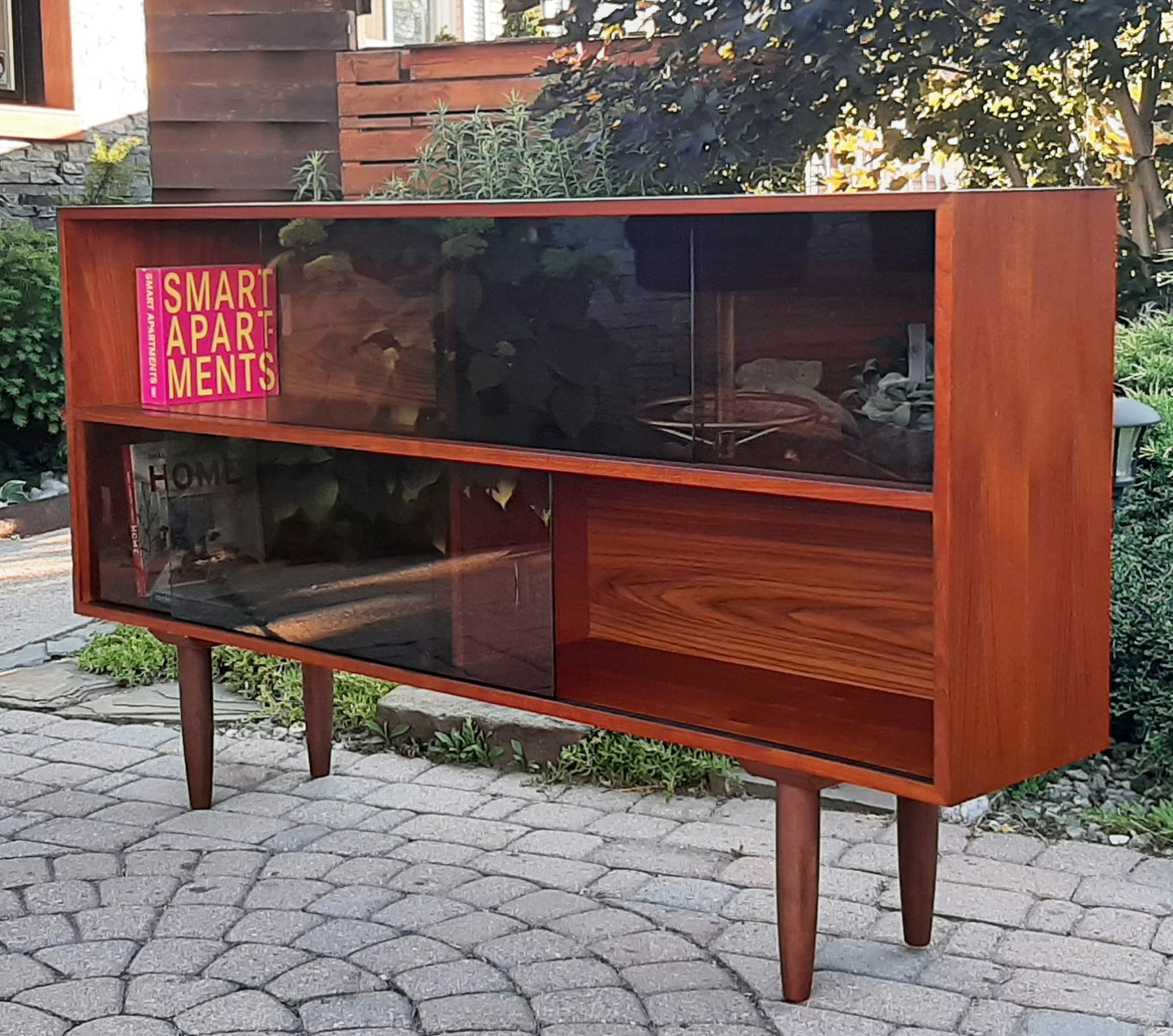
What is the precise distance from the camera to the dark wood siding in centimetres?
581

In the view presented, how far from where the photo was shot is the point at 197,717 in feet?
13.2

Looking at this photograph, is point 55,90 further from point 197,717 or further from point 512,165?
point 197,717

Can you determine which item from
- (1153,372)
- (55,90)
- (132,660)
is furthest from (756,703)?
(55,90)

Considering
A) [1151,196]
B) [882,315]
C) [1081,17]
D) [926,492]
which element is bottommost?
[926,492]

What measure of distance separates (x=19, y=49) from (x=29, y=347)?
229 cm

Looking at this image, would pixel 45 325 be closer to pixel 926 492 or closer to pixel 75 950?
pixel 75 950

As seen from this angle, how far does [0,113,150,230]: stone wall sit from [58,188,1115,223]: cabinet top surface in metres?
6.02

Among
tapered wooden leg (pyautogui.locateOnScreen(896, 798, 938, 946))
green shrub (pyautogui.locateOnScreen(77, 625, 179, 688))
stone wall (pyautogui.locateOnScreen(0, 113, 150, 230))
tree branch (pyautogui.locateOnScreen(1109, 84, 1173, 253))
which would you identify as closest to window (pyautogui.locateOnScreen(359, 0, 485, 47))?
stone wall (pyautogui.locateOnScreen(0, 113, 150, 230))

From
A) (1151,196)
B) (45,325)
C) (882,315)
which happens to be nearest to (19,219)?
(45,325)

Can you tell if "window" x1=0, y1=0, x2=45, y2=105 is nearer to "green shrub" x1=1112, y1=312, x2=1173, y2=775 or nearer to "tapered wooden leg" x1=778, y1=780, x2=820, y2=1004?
"green shrub" x1=1112, y1=312, x2=1173, y2=775

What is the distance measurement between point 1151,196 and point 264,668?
3.37 metres

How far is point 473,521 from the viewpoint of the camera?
3297 millimetres

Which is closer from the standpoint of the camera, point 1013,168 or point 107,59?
point 1013,168

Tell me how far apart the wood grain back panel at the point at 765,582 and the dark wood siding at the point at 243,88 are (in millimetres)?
2626
